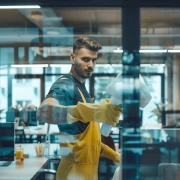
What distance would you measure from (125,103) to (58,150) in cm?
51

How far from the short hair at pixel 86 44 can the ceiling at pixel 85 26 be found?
28 millimetres

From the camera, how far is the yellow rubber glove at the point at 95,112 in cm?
314

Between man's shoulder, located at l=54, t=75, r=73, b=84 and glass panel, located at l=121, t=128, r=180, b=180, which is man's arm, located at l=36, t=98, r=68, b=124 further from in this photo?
glass panel, located at l=121, t=128, r=180, b=180

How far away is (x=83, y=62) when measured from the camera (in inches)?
126

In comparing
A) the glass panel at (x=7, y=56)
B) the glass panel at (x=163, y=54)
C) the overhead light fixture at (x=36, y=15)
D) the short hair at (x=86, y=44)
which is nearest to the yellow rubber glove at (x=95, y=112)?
the glass panel at (x=163, y=54)

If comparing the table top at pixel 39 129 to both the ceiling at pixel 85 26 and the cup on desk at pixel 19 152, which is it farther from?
the ceiling at pixel 85 26

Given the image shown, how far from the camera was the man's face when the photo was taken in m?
3.17

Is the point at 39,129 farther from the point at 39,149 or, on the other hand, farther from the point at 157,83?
the point at 157,83

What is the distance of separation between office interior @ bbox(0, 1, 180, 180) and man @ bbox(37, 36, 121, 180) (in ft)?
0.13

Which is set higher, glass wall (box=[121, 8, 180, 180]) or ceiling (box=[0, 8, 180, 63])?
ceiling (box=[0, 8, 180, 63])

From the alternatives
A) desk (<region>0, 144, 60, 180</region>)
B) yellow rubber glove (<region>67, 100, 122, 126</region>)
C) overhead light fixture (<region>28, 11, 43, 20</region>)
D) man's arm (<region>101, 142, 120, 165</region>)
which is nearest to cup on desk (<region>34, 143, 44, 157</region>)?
desk (<region>0, 144, 60, 180</region>)

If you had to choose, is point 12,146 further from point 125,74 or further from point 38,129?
point 125,74

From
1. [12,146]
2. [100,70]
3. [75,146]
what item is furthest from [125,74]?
[12,146]

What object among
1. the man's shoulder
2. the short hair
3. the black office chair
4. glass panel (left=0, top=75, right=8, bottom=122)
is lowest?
the black office chair
